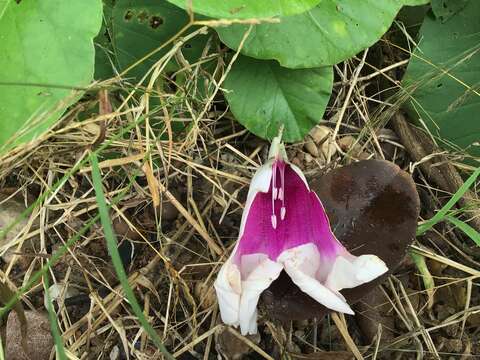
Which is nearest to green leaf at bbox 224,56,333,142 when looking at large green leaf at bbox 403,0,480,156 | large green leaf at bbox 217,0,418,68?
large green leaf at bbox 217,0,418,68

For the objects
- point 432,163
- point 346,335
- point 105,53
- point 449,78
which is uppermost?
point 105,53

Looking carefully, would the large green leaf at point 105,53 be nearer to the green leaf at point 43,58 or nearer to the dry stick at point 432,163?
the green leaf at point 43,58

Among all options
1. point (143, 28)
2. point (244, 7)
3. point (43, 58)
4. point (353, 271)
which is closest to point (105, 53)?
point (143, 28)

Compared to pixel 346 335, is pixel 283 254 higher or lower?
higher

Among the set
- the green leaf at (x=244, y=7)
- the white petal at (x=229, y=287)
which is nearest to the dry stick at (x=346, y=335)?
the white petal at (x=229, y=287)

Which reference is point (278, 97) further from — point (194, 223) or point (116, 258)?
point (116, 258)

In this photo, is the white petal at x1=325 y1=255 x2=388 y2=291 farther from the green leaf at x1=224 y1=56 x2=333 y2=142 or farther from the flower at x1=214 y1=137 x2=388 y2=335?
the green leaf at x1=224 y1=56 x2=333 y2=142
